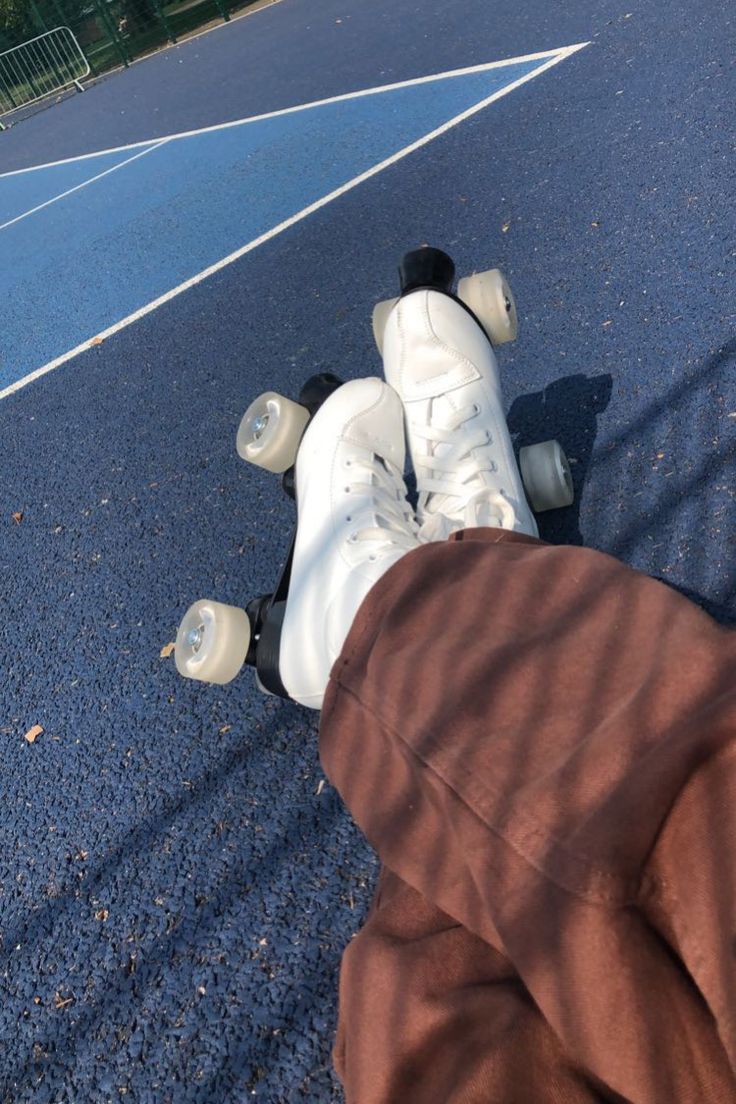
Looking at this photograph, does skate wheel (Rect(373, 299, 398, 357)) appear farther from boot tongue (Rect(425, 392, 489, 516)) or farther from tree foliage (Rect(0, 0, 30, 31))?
tree foliage (Rect(0, 0, 30, 31))

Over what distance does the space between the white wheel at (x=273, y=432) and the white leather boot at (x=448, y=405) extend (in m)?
0.26

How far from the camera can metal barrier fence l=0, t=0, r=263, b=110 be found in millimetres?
12516

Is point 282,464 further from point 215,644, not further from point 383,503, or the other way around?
point 215,644

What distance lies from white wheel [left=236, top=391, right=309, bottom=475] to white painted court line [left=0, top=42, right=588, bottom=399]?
218cm

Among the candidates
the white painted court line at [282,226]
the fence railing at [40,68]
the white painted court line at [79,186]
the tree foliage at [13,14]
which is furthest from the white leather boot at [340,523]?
the tree foliage at [13,14]

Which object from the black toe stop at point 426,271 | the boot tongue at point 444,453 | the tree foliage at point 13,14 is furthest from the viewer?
the tree foliage at point 13,14

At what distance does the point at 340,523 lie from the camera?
1.54m

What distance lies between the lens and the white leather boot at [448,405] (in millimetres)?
1713

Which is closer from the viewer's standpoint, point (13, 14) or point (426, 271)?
point (426, 271)

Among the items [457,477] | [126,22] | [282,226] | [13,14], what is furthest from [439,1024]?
[13,14]

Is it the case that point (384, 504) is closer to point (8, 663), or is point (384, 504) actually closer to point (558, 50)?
point (8, 663)

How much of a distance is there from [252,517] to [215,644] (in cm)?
81

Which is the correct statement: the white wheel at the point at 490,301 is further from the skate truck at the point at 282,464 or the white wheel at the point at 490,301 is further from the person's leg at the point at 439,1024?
the person's leg at the point at 439,1024

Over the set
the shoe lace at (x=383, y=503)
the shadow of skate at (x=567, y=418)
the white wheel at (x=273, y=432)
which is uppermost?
the white wheel at (x=273, y=432)
